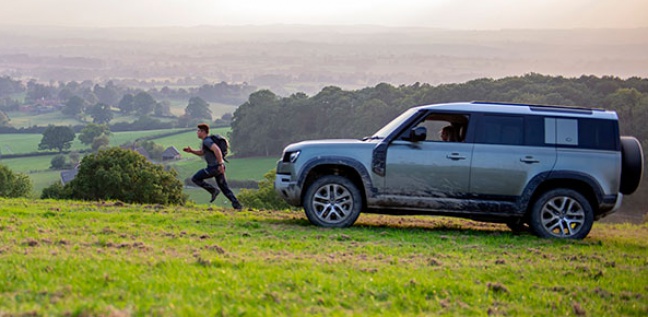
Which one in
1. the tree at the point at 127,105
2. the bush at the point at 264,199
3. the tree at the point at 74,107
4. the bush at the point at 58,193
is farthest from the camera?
the tree at the point at 127,105

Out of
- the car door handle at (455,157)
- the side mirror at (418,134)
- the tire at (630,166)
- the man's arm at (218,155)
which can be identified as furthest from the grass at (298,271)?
the man's arm at (218,155)

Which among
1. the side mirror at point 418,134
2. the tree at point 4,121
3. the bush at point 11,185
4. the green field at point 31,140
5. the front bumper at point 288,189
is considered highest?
the side mirror at point 418,134

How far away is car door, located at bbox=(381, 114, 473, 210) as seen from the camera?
11.9m

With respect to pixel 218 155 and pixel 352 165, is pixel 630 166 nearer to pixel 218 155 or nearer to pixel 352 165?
pixel 352 165

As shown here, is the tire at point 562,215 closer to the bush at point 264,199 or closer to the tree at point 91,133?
the bush at point 264,199

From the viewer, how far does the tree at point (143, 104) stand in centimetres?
12062

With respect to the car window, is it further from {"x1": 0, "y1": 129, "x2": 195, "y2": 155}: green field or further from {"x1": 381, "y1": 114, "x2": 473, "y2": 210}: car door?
{"x1": 0, "y1": 129, "x2": 195, "y2": 155}: green field

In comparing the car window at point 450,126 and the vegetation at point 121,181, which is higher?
the car window at point 450,126

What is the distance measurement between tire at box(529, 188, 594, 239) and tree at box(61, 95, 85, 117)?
398 feet

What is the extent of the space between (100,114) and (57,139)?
32877 millimetres

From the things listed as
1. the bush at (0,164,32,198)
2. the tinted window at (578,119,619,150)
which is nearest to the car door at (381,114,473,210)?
the tinted window at (578,119,619,150)

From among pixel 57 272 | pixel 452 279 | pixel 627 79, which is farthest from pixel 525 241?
pixel 627 79

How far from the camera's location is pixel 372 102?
78.9m

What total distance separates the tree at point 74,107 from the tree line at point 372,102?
5196 cm
